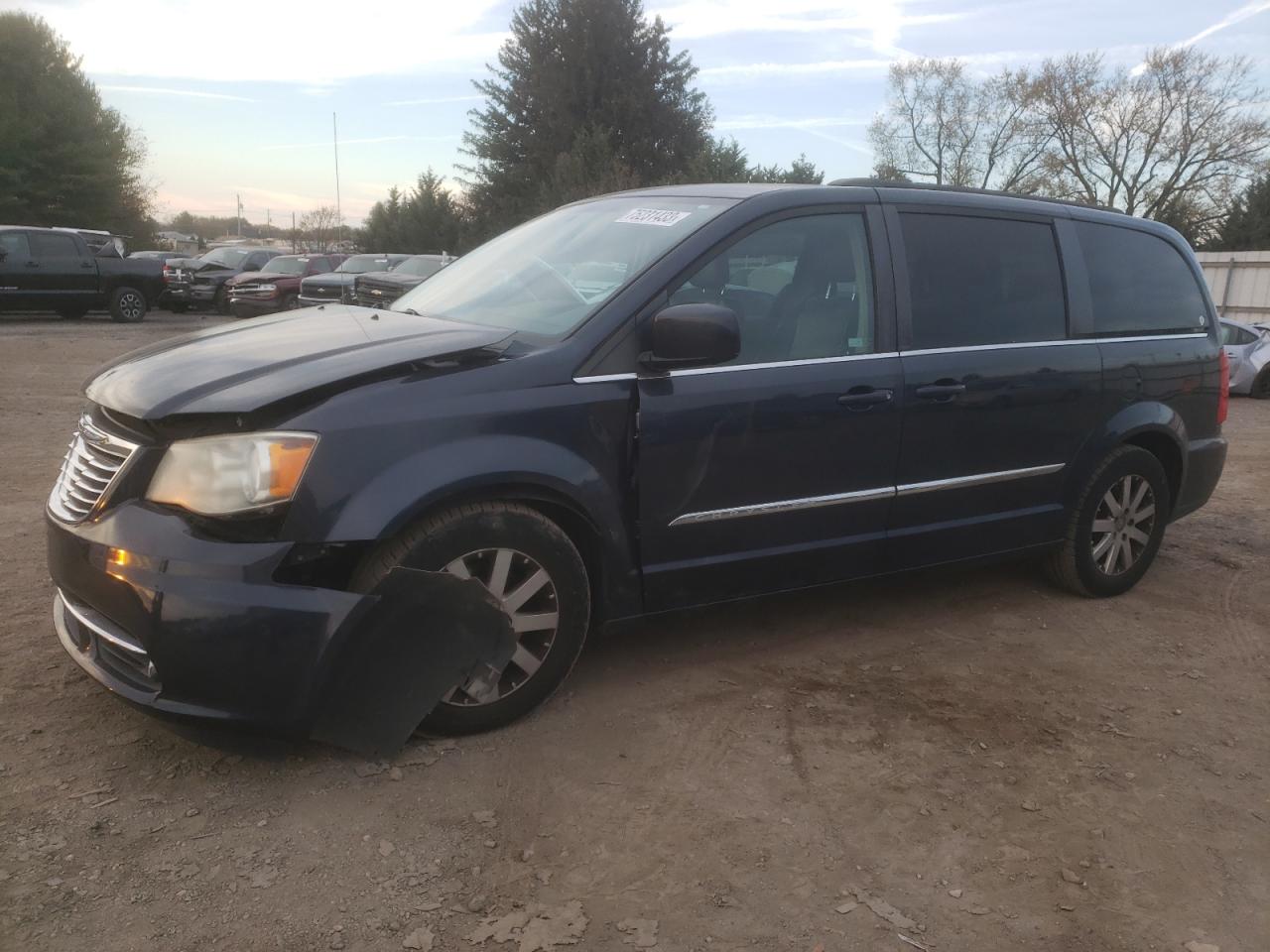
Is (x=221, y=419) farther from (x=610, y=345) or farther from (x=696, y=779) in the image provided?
(x=696, y=779)

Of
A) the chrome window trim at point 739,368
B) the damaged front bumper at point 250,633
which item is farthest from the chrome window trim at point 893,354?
the damaged front bumper at point 250,633

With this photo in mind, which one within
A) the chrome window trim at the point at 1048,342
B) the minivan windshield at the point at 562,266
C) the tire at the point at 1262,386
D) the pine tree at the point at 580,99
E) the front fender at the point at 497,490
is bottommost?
the tire at the point at 1262,386

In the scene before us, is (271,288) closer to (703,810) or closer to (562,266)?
(562,266)

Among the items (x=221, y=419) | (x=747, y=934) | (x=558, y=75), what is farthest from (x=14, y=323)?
(x=747, y=934)

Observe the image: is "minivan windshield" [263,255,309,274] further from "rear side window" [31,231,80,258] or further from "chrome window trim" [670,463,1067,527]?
"chrome window trim" [670,463,1067,527]

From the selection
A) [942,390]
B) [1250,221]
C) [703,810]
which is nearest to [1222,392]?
[942,390]

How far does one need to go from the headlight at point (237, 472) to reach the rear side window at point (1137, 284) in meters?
3.63

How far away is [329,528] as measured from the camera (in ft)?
9.45

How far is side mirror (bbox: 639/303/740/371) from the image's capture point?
332cm

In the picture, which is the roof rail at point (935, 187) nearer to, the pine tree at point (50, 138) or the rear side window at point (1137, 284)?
the rear side window at point (1137, 284)

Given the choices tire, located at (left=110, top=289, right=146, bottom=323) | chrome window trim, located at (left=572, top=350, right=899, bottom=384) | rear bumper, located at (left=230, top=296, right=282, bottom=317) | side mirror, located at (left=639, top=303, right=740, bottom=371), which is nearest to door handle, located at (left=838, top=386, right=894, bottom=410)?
chrome window trim, located at (left=572, top=350, right=899, bottom=384)

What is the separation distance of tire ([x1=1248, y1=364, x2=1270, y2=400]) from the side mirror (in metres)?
15.4

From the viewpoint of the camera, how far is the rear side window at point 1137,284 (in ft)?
15.7

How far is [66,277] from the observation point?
1975 centimetres
